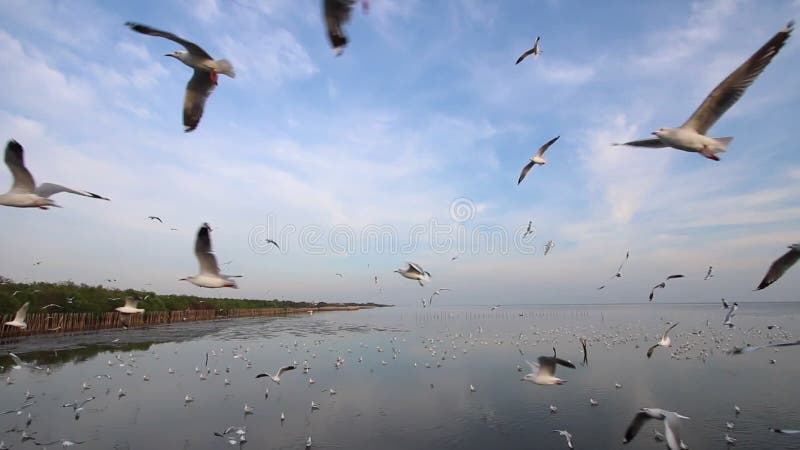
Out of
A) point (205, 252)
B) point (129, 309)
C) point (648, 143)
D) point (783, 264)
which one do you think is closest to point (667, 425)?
point (783, 264)

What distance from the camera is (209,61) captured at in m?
6.46

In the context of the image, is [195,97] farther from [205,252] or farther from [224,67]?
[205,252]

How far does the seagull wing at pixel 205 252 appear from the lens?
8328mm

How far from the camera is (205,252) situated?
27.4ft

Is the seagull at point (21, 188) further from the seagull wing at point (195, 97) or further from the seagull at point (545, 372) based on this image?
the seagull at point (545, 372)

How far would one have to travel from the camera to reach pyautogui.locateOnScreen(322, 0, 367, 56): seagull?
4.39 metres

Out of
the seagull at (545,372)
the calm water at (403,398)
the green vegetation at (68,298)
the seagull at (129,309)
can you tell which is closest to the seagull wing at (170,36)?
the seagull at (545,372)

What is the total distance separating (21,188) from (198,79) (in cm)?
379

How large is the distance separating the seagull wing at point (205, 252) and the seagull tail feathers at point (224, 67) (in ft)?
9.83

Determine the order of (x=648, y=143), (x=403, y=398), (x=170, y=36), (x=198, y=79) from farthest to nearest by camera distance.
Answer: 1. (x=403, y=398)
2. (x=648, y=143)
3. (x=198, y=79)
4. (x=170, y=36)

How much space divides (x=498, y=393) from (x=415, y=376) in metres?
5.41

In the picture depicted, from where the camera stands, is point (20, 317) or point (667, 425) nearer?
point (667, 425)

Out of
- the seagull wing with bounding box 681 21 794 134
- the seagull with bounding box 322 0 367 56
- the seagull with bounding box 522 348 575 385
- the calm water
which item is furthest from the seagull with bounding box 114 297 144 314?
the seagull wing with bounding box 681 21 794 134

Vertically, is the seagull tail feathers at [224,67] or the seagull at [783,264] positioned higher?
the seagull tail feathers at [224,67]
